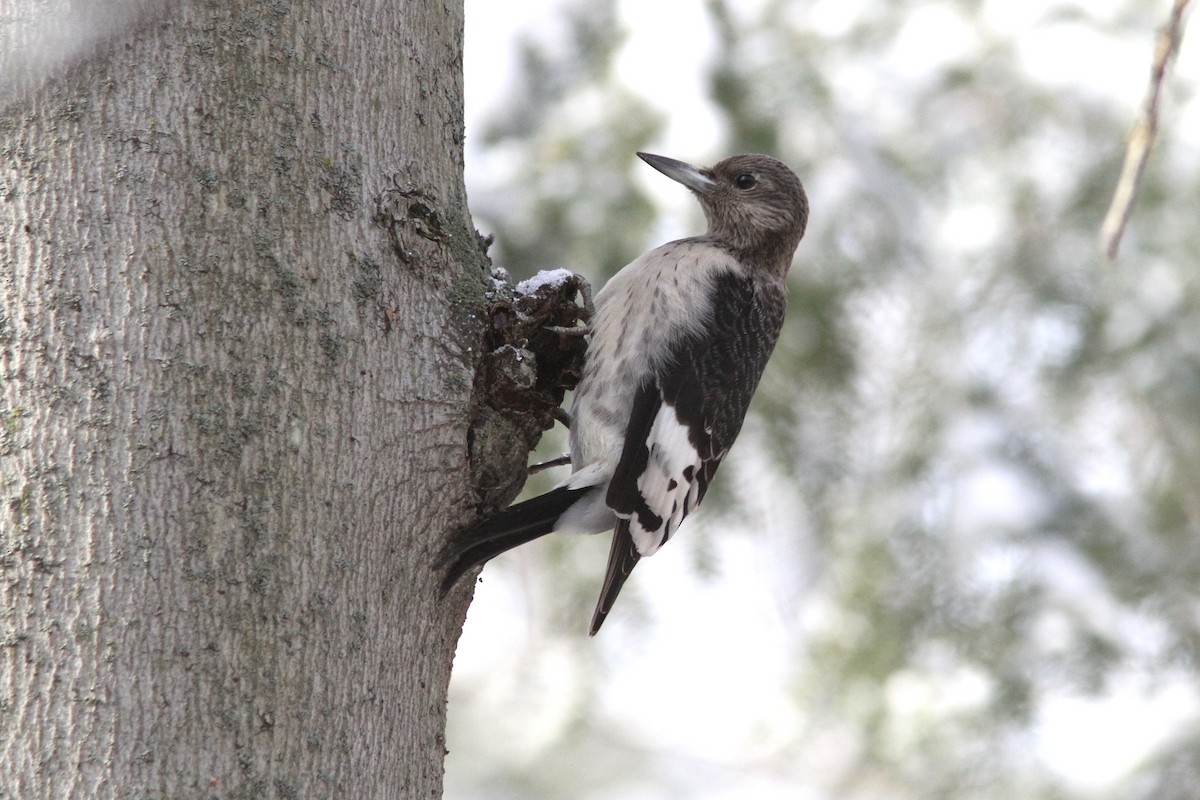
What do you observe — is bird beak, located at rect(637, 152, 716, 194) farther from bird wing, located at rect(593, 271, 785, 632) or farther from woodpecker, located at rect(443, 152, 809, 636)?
bird wing, located at rect(593, 271, 785, 632)

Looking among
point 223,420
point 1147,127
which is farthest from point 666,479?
point 223,420

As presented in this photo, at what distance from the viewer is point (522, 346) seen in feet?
7.62

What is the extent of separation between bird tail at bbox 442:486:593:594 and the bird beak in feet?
5.50

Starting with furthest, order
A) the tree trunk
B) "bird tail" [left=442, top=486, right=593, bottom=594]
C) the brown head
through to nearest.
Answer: the brown head < "bird tail" [left=442, top=486, right=593, bottom=594] < the tree trunk

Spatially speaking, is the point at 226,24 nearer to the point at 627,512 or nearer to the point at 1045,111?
the point at 627,512

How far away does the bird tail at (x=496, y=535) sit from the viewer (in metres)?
2.00

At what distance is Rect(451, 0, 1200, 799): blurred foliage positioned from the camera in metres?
4.37

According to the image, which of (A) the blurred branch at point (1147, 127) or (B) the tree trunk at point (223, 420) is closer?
(B) the tree trunk at point (223, 420)

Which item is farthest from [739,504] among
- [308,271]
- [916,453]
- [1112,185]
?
[308,271]

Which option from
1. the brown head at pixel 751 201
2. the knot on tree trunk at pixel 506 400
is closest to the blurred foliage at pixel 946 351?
the brown head at pixel 751 201

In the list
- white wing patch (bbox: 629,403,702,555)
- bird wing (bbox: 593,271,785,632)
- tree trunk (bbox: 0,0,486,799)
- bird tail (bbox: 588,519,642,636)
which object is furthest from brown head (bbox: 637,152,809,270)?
tree trunk (bbox: 0,0,486,799)

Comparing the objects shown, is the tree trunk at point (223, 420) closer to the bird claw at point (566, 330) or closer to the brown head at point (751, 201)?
the bird claw at point (566, 330)

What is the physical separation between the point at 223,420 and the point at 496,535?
0.59 metres

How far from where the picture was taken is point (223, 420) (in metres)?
1.67
